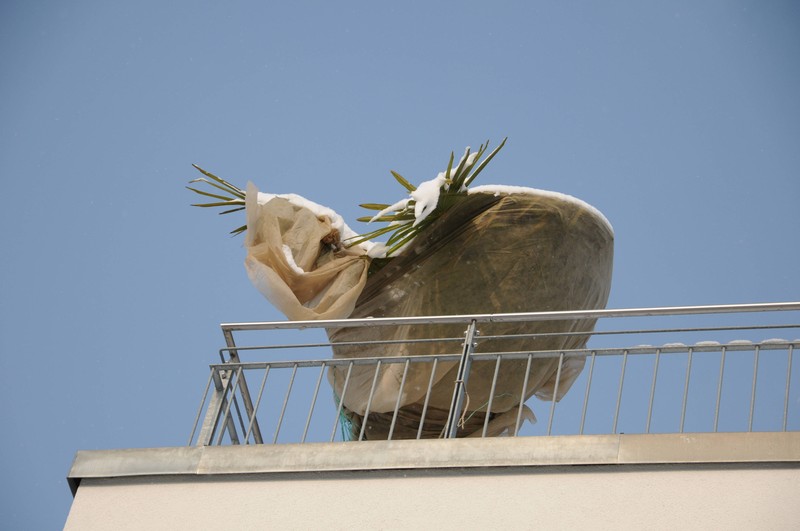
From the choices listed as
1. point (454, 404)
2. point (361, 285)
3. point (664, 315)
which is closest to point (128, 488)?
point (454, 404)

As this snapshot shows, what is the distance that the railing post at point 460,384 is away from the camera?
738 cm

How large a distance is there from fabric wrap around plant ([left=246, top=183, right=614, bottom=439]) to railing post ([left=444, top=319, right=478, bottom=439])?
4.40ft

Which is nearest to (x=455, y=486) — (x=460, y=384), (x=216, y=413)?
(x=460, y=384)

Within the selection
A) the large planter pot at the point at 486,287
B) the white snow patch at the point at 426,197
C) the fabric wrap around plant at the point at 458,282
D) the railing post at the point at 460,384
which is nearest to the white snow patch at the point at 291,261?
the fabric wrap around plant at the point at 458,282

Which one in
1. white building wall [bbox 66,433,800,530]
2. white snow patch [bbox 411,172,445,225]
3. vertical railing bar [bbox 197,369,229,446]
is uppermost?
white snow patch [bbox 411,172,445,225]

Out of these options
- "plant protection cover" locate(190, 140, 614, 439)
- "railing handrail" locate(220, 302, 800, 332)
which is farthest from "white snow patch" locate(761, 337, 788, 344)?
"plant protection cover" locate(190, 140, 614, 439)

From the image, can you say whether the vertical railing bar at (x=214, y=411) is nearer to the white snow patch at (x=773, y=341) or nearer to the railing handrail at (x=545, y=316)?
the railing handrail at (x=545, y=316)

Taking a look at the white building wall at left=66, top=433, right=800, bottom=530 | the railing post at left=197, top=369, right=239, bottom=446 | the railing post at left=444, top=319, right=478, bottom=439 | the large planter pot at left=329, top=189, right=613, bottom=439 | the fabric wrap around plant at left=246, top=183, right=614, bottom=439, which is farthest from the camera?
the large planter pot at left=329, top=189, right=613, bottom=439

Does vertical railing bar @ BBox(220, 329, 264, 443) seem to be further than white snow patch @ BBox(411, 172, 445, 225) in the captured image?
No

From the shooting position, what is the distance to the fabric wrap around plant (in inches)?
365

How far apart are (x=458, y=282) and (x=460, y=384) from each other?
6.74 ft

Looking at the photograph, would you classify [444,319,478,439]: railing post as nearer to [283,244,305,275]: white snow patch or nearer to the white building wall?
the white building wall

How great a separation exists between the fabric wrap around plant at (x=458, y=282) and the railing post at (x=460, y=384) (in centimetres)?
134

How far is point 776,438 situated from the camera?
668 cm
